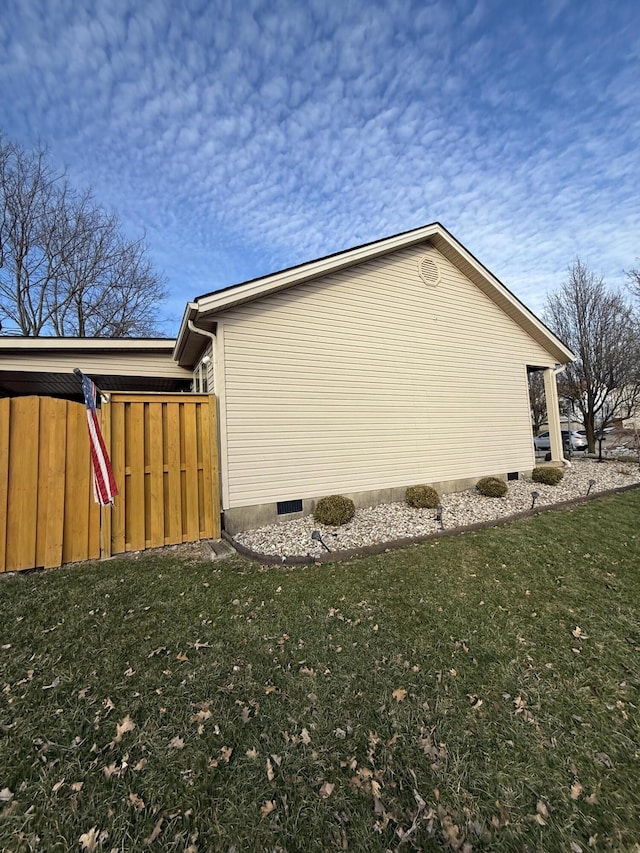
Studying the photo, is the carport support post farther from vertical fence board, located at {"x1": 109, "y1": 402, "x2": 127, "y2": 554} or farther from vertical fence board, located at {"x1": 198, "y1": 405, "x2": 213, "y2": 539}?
vertical fence board, located at {"x1": 109, "y1": 402, "x2": 127, "y2": 554}

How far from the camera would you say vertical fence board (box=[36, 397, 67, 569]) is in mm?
5012

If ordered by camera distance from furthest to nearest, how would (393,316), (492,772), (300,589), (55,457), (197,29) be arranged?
(393,316) < (197,29) < (55,457) < (300,589) < (492,772)

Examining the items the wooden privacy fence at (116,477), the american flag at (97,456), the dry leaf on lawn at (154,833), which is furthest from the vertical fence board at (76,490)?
the dry leaf on lawn at (154,833)

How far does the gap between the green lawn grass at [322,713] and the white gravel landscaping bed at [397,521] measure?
1256 millimetres

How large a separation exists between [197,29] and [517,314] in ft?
34.5

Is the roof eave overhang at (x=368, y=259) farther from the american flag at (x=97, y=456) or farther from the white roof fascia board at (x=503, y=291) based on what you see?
the american flag at (x=97, y=456)

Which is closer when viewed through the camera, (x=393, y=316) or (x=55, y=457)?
(x=55, y=457)

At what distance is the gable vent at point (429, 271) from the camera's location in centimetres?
949

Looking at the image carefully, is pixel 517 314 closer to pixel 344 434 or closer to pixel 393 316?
pixel 393 316

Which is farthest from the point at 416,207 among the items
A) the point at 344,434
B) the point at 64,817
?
the point at 64,817

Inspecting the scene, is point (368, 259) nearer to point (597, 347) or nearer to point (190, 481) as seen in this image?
point (190, 481)

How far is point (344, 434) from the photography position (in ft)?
26.3

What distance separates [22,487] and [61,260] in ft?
58.7

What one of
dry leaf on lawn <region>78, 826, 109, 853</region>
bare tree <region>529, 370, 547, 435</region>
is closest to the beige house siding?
dry leaf on lawn <region>78, 826, 109, 853</region>
